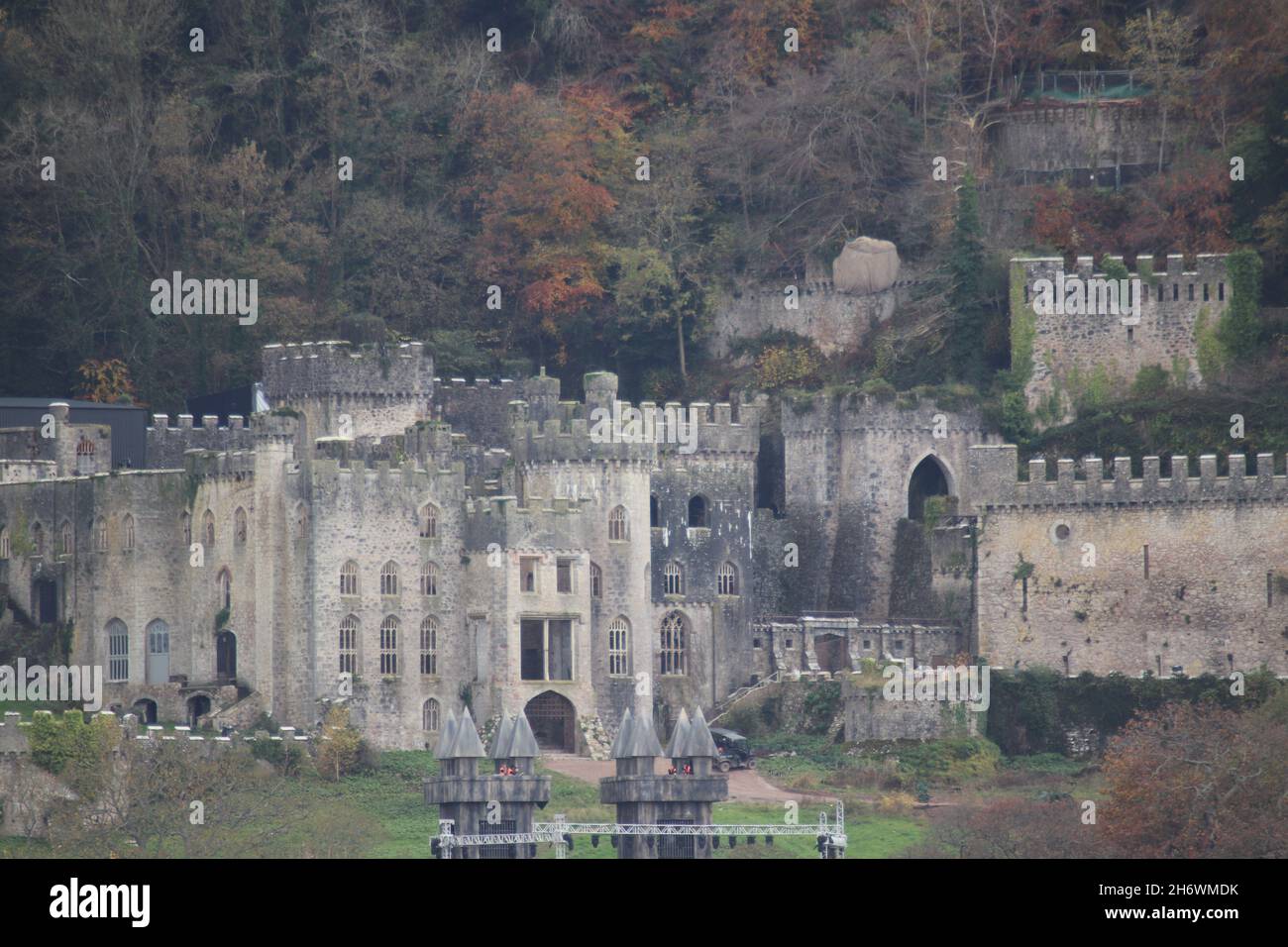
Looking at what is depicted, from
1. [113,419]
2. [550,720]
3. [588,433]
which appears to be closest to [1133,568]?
[588,433]

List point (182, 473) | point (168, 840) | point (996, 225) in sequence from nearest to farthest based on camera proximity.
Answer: point (168, 840) → point (182, 473) → point (996, 225)

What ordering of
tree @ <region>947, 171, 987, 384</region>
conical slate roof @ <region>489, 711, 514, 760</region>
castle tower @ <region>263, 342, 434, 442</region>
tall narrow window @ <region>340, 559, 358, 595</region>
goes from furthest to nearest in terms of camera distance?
1. tree @ <region>947, 171, 987, 384</region>
2. castle tower @ <region>263, 342, 434, 442</region>
3. tall narrow window @ <region>340, 559, 358, 595</region>
4. conical slate roof @ <region>489, 711, 514, 760</region>

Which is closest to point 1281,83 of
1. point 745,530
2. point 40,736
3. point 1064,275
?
point 1064,275

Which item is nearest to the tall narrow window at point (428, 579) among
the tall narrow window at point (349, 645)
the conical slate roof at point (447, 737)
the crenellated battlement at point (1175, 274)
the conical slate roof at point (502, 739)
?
the tall narrow window at point (349, 645)

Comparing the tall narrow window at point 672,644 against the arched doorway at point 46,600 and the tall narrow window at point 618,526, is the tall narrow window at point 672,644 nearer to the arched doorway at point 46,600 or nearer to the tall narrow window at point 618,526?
the tall narrow window at point 618,526

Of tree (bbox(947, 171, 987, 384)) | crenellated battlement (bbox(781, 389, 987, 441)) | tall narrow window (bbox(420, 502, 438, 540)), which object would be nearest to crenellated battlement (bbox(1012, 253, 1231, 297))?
tree (bbox(947, 171, 987, 384))

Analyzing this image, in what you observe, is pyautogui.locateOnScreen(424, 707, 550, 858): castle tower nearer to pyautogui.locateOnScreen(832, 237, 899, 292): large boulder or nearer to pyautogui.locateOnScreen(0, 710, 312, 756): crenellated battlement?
pyautogui.locateOnScreen(0, 710, 312, 756): crenellated battlement

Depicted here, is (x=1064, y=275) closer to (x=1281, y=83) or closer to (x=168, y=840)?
(x=1281, y=83)
